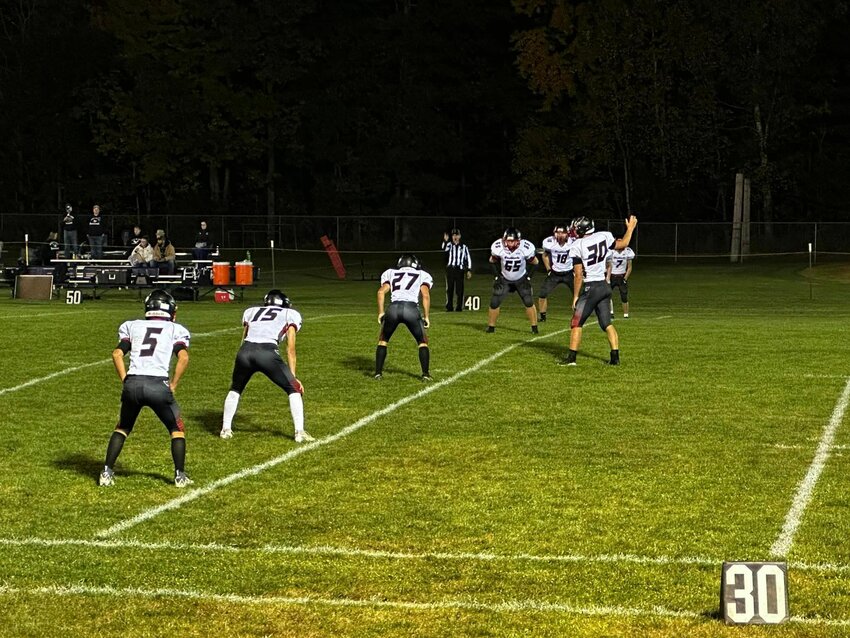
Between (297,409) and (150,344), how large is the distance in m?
2.87

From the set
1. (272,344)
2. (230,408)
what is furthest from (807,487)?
(230,408)

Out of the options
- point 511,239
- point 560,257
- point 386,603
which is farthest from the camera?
point 560,257

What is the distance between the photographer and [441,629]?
8211mm

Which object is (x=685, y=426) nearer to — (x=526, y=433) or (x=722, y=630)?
(x=526, y=433)

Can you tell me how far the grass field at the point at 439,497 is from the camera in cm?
862

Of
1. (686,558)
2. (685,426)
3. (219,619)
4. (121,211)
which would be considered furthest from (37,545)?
(121,211)

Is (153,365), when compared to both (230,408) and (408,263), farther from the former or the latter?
(408,263)

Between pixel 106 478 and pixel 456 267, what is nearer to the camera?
pixel 106 478

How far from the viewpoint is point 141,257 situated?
127 feet

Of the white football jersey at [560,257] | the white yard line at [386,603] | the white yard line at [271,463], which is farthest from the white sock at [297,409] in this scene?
the white football jersey at [560,257]

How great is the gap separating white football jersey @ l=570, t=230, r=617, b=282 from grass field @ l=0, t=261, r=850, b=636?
1.46 metres

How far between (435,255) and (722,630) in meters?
58.0

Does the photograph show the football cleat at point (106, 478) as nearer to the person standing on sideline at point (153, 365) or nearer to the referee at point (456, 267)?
the person standing on sideline at point (153, 365)

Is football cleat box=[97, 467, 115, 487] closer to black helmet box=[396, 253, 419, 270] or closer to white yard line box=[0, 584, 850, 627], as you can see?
white yard line box=[0, 584, 850, 627]
